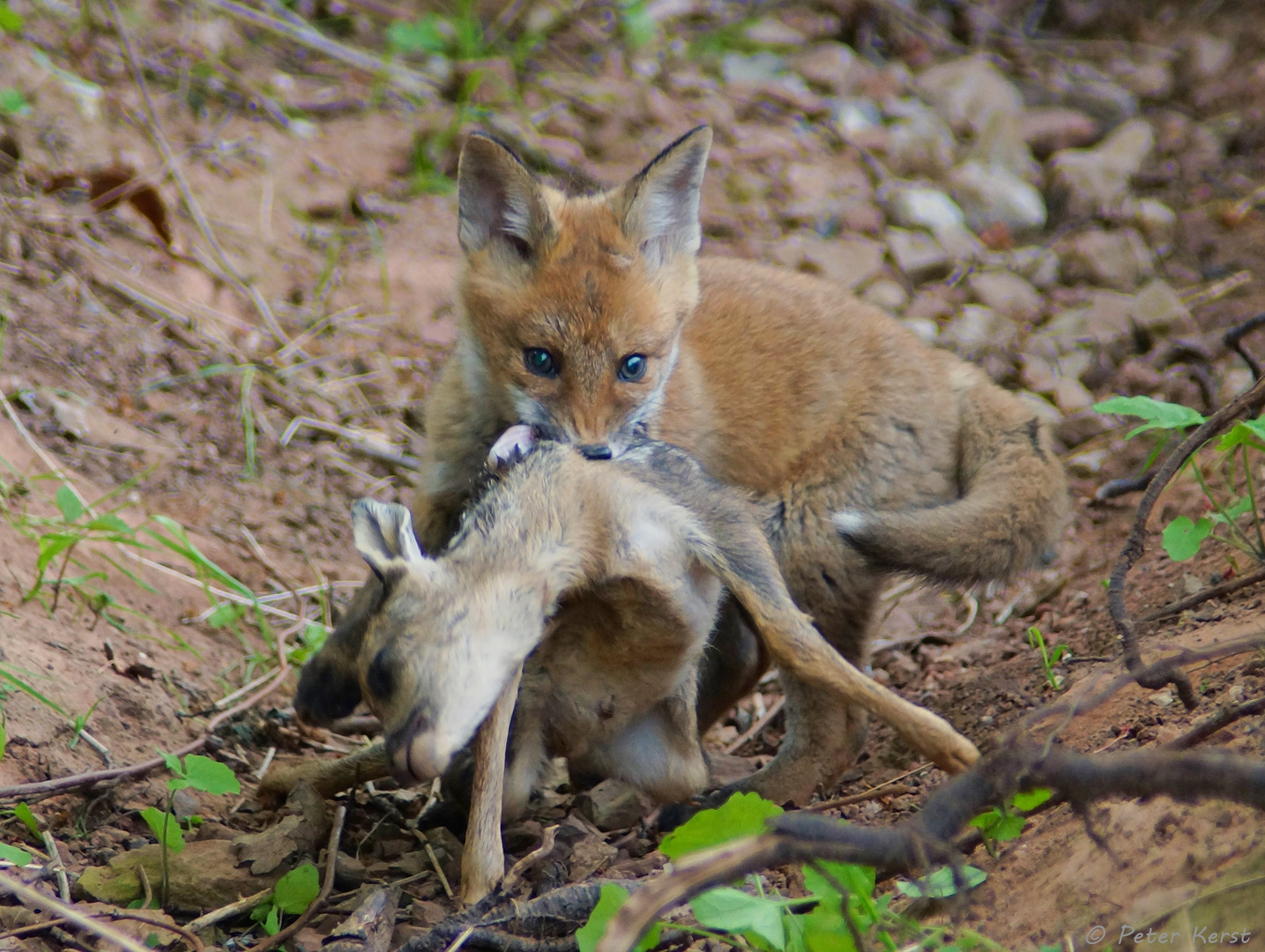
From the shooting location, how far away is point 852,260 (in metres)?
6.55

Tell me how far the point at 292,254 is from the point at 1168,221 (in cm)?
511

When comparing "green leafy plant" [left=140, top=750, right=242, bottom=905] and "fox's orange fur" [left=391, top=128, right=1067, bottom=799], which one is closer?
"green leafy plant" [left=140, top=750, right=242, bottom=905]

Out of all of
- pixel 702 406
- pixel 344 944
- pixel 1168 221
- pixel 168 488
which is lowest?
pixel 168 488

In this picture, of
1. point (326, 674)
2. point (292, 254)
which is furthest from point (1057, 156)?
point (326, 674)

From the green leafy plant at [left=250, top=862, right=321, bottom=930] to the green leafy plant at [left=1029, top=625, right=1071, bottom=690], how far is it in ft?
7.27

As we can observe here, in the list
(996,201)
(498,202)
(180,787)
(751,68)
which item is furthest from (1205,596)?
(751,68)

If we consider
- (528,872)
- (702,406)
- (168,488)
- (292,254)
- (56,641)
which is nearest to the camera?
(528,872)

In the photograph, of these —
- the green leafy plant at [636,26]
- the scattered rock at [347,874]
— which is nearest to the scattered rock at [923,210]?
the green leafy plant at [636,26]

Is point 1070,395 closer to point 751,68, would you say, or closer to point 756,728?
point 756,728

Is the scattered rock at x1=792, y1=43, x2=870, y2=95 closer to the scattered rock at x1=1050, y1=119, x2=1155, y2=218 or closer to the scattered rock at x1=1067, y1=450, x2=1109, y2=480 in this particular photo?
the scattered rock at x1=1050, y1=119, x2=1155, y2=218

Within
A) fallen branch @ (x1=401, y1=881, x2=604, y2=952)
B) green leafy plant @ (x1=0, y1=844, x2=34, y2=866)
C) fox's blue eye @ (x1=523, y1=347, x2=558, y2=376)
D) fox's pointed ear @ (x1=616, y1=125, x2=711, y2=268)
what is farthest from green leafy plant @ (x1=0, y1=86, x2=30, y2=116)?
fallen branch @ (x1=401, y1=881, x2=604, y2=952)

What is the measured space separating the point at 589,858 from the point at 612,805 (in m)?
0.44

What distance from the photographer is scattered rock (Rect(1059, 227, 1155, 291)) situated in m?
6.48

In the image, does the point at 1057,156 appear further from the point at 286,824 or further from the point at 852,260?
the point at 286,824
